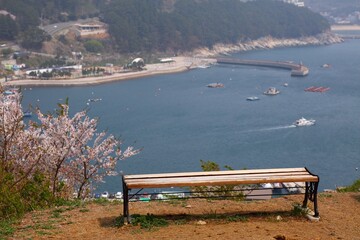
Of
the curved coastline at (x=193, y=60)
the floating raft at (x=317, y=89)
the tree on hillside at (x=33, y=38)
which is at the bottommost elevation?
the curved coastline at (x=193, y=60)

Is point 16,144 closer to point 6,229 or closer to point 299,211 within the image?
point 6,229

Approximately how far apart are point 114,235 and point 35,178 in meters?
1.42

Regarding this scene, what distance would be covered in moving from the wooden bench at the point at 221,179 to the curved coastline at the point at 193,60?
1277 centimetres

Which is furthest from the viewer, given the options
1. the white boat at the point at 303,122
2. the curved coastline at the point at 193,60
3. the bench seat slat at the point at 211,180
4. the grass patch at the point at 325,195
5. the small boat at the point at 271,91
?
the curved coastline at the point at 193,60

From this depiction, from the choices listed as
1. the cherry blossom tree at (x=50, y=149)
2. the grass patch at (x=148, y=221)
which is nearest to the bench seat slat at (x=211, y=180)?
the grass patch at (x=148, y=221)

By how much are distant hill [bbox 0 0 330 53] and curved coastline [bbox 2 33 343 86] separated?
1210 millimetres

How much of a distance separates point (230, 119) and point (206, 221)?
22.7 metres

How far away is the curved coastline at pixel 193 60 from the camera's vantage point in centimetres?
3912

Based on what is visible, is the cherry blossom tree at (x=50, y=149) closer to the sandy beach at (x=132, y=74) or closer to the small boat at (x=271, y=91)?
the sandy beach at (x=132, y=74)

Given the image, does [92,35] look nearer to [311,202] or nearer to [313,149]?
[313,149]

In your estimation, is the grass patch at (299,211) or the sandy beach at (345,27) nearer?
the grass patch at (299,211)

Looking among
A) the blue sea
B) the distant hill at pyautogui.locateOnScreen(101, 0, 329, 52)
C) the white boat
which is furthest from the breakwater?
the white boat

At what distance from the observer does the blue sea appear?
1869 cm

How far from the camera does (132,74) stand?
43.6m
